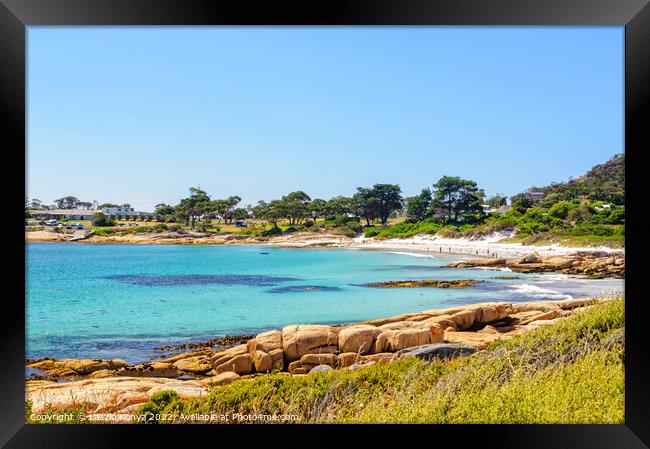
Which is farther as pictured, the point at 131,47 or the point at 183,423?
the point at 131,47

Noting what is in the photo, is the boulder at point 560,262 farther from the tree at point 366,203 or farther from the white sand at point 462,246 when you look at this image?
the tree at point 366,203

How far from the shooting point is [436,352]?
168 inches

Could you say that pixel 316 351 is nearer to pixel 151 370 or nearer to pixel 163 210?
pixel 151 370

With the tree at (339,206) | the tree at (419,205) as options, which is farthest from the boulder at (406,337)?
the tree at (339,206)

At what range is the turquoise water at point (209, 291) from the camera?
4.49 meters

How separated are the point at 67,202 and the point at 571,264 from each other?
509 cm

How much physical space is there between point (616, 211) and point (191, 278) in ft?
14.1

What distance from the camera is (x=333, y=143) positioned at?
15.7ft

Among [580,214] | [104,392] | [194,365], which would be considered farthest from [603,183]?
[104,392]

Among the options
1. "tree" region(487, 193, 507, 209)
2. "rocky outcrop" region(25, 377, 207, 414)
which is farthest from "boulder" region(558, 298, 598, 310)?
"rocky outcrop" region(25, 377, 207, 414)

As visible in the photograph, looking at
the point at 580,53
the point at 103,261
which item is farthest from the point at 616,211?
the point at 103,261

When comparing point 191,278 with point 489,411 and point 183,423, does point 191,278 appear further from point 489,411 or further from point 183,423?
point 489,411

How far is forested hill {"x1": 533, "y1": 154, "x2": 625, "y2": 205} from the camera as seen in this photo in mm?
4434

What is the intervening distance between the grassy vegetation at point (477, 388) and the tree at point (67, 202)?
2.09 m
